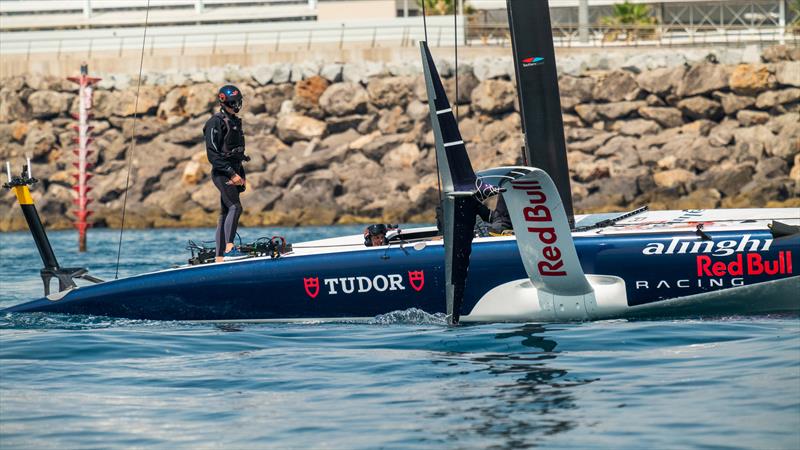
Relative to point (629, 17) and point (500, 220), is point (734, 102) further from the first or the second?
point (500, 220)

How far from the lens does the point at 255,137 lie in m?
29.0

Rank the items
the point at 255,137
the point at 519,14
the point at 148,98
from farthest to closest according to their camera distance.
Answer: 1. the point at 148,98
2. the point at 255,137
3. the point at 519,14

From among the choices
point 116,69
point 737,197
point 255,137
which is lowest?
point 737,197

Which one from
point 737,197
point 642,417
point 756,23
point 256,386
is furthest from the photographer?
point 756,23

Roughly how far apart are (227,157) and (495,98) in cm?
1774

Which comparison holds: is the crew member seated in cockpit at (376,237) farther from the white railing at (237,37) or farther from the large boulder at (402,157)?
the white railing at (237,37)

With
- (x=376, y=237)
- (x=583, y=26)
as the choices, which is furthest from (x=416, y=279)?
(x=583, y=26)

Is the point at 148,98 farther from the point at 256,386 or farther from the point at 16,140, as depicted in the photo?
the point at 256,386

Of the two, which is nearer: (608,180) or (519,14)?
(519,14)

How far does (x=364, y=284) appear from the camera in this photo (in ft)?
32.2

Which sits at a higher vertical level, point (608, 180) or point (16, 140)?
point (16, 140)

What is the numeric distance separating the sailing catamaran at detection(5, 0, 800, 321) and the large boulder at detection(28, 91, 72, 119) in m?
20.9

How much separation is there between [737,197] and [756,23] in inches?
771

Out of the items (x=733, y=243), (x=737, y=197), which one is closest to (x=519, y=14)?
A: (x=733, y=243)
